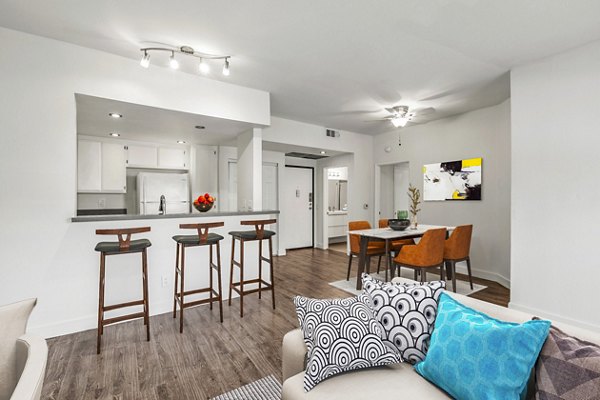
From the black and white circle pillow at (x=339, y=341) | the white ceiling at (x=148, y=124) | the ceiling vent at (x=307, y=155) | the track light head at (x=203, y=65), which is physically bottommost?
the black and white circle pillow at (x=339, y=341)

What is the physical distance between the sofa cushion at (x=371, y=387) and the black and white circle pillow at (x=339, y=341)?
3 cm

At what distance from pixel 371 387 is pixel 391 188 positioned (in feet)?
19.1

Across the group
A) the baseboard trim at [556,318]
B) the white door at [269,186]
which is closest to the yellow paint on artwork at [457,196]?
the baseboard trim at [556,318]

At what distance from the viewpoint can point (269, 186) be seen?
6.35 meters

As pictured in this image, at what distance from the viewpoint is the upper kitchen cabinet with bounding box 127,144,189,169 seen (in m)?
4.79

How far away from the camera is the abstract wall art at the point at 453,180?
4.56 metres

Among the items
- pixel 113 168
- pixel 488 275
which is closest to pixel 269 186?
pixel 113 168

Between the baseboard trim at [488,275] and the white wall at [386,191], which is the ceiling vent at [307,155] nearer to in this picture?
the white wall at [386,191]

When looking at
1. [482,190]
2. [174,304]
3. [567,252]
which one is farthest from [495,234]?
[174,304]

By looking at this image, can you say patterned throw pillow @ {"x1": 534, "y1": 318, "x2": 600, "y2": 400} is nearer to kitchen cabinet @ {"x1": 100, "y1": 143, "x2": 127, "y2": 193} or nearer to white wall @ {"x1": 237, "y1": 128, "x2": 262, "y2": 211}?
white wall @ {"x1": 237, "y1": 128, "x2": 262, "y2": 211}

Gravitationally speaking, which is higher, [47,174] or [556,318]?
[47,174]

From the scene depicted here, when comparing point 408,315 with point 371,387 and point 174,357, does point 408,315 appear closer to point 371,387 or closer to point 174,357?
point 371,387

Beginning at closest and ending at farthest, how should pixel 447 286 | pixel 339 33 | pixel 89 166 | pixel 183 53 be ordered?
pixel 339 33 → pixel 183 53 → pixel 447 286 → pixel 89 166

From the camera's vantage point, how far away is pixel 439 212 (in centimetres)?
512
